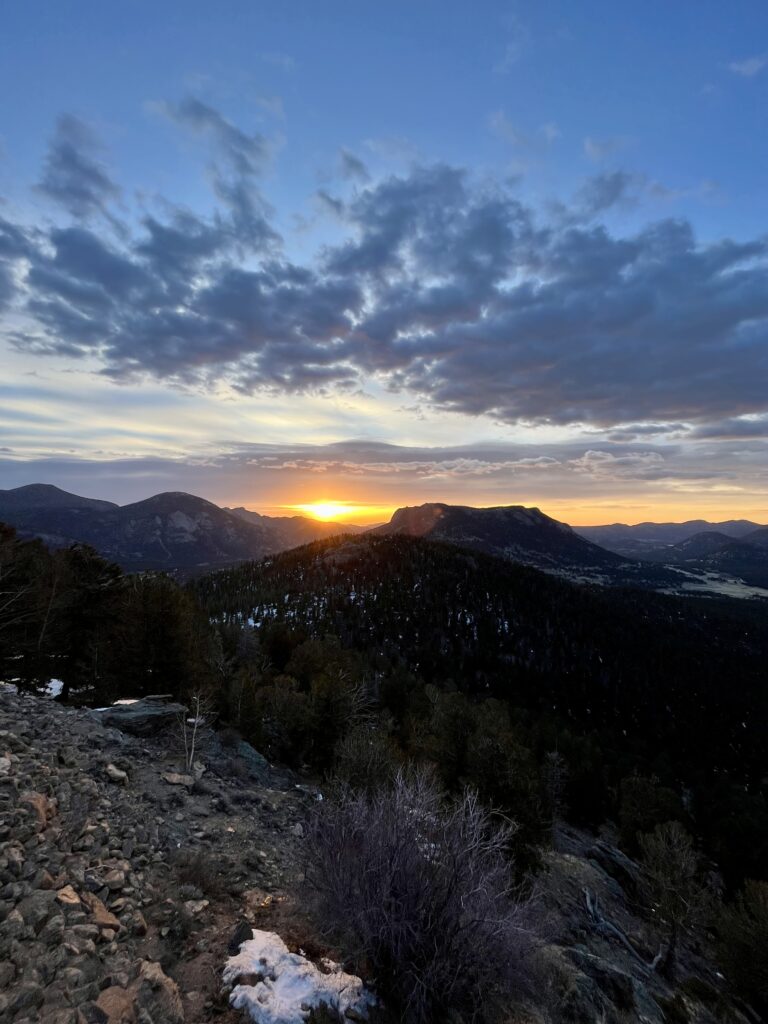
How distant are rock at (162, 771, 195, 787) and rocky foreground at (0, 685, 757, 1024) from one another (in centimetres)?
6

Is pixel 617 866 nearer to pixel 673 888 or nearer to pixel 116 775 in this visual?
pixel 673 888

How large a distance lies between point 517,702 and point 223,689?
97.9m

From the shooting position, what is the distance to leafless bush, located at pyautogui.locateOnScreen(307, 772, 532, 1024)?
30.0 ft

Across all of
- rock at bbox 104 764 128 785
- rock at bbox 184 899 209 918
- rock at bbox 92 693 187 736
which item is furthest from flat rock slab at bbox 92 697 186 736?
rock at bbox 184 899 209 918

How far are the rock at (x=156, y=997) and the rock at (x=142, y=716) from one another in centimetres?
1562

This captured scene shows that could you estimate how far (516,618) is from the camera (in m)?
174

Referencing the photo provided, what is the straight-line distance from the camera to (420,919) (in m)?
9.16

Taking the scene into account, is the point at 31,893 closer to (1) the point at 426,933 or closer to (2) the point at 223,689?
(1) the point at 426,933

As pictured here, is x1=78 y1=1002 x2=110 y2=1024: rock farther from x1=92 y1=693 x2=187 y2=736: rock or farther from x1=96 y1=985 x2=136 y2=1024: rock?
x1=92 y1=693 x2=187 y2=736: rock

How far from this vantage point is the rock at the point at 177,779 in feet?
54.5

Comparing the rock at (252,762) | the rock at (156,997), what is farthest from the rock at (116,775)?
the rock at (252,762)

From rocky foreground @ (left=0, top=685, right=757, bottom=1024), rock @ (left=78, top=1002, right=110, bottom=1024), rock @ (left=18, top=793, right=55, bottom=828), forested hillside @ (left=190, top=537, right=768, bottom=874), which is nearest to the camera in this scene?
rock @ (left=78, top=1002, right=110, bottom=1024)

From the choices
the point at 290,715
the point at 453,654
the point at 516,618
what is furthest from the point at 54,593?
the point at 516,618

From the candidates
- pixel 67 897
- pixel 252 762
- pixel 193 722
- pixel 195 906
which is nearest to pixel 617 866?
pixel 252 762
